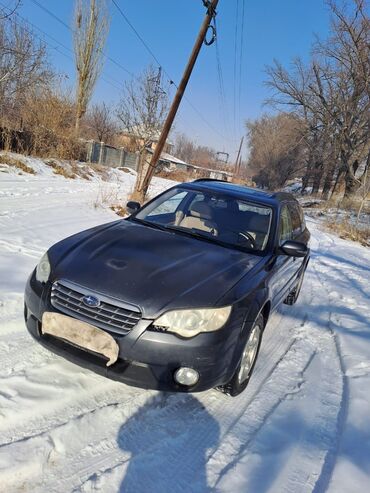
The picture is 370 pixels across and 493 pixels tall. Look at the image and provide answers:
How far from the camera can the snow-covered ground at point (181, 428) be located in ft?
6.53

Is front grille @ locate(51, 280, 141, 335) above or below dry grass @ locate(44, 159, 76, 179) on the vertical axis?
above

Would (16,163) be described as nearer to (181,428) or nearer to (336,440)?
(181,428)

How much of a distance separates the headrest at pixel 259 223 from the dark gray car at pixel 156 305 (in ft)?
0.89

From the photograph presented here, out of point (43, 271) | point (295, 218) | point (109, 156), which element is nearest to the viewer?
point (43, 271)

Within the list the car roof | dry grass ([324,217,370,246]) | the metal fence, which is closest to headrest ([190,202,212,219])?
the car roof

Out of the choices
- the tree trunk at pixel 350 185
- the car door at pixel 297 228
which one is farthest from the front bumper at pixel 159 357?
the tree trunk at pixel 350 185

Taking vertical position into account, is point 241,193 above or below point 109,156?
above

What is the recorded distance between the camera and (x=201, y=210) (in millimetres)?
4012

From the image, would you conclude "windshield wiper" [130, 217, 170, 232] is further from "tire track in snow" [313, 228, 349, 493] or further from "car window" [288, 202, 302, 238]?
"tire track in snow" [313, 228, 349, 493]

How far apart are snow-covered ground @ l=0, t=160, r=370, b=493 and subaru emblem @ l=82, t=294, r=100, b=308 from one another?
2.29 feet

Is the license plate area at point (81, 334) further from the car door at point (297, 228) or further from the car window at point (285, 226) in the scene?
the car door at point (297, 228)

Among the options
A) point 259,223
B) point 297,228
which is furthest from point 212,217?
point 297,228

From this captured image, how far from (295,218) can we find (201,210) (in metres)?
1.71

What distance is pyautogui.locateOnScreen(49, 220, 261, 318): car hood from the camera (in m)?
→ 2.36
